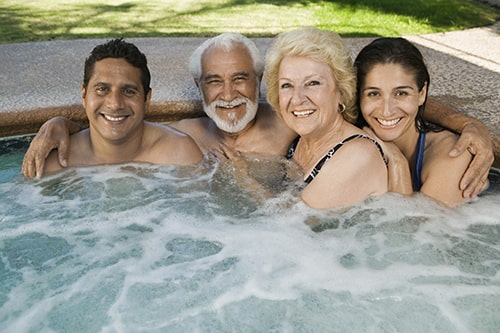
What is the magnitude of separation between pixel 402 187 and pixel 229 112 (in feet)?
3.97

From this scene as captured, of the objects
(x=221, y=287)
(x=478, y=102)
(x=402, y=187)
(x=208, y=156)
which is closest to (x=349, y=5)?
(x=478, y=102)

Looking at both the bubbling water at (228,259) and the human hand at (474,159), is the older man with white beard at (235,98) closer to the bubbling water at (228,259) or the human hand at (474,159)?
the bubbling water at (228,259)

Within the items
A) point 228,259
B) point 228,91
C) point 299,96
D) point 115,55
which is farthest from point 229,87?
point 228,259

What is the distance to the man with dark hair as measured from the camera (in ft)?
11.1

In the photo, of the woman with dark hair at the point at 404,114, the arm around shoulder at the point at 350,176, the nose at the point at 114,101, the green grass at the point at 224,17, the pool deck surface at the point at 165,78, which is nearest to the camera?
the arm around shoulder at the point at 350,176

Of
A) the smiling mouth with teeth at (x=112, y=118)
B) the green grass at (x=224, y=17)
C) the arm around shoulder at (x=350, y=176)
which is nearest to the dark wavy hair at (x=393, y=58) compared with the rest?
the arm around shoulder at (x=350, y=176)

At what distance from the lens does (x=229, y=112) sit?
3.74m

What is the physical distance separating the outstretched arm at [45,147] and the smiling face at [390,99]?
1811mm

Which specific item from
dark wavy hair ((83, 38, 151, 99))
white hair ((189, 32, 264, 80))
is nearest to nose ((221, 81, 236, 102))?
white hair ((189, 32, 264, 80))

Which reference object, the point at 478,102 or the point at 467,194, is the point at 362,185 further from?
the point at 478,102

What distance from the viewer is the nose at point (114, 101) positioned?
3.35 meters

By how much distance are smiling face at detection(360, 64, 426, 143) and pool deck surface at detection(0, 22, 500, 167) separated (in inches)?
33.5

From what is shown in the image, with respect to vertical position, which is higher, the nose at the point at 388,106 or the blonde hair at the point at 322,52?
the blonde hair at the point at 322,52

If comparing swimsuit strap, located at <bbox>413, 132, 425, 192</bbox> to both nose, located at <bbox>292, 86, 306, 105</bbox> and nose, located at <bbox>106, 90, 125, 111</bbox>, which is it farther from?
nose, located at <bbox>106, 90, 125, 111</bbox>
